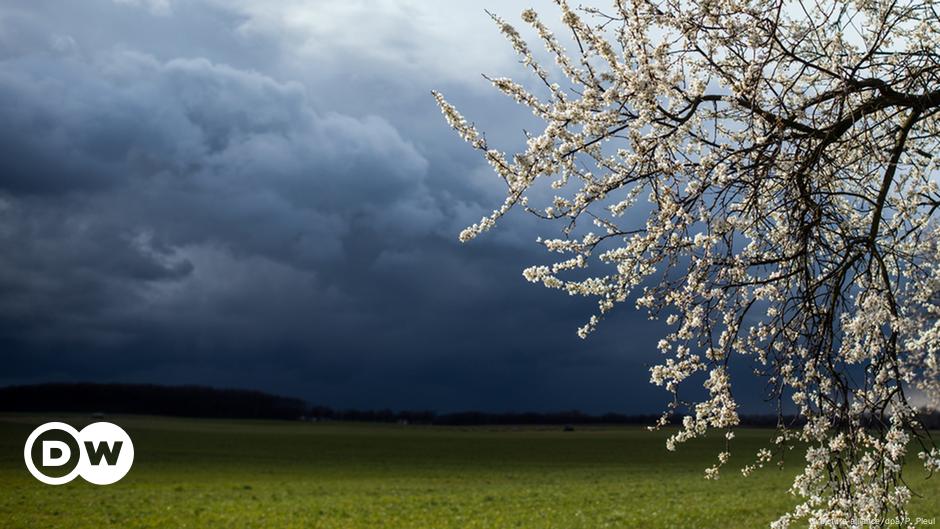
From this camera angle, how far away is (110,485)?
34.7 m

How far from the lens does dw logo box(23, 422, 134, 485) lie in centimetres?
3816

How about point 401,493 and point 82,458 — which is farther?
point 82,458

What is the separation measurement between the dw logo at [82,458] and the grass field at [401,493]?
43.5 inches

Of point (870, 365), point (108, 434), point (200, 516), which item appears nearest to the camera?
point (870, 365)

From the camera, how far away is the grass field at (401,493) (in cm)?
2283

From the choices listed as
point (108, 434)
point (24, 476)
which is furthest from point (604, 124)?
point (108, 434)

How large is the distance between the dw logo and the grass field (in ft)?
3.63

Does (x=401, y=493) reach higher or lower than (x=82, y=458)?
lower

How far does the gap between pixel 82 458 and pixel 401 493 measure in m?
20.5

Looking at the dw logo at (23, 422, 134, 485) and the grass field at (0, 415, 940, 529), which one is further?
the dw logo at (23, 422, 134, 485)

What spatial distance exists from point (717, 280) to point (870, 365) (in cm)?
153

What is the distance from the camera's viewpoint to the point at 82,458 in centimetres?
4303

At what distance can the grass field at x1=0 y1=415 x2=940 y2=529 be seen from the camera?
2283cm

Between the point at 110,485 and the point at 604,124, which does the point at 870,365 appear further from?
the point at 110,485
